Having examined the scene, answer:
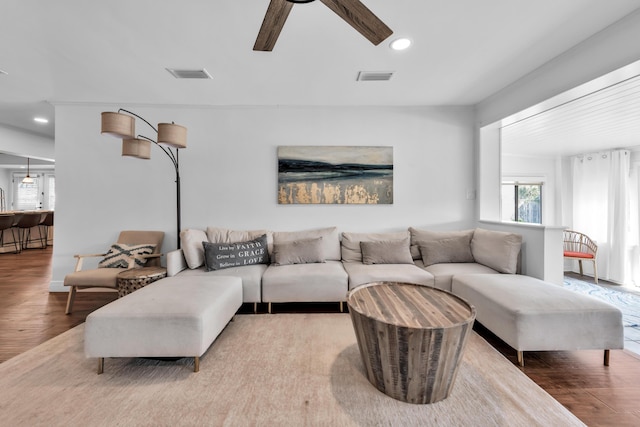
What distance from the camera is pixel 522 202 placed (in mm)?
6039

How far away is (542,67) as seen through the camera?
8.99ft

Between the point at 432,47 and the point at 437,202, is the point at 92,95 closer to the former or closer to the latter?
the point at 432,47

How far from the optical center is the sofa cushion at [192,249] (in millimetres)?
3111

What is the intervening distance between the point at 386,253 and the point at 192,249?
7.47 ft

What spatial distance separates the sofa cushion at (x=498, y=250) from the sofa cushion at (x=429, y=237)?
0.53 feet

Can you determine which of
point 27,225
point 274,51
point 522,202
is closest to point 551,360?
point 274,51

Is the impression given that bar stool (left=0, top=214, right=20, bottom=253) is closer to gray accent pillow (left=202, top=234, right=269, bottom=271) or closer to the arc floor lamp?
the arc floor lamp

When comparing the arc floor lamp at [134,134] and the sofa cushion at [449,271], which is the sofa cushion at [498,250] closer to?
the sofa cushion at [449,271]

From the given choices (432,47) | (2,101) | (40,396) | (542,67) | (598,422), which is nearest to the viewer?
(598,422)

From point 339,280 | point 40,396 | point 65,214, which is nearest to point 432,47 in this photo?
point 339,280

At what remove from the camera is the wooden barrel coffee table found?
4.79 feet

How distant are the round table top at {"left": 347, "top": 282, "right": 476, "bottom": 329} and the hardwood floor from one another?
76cm

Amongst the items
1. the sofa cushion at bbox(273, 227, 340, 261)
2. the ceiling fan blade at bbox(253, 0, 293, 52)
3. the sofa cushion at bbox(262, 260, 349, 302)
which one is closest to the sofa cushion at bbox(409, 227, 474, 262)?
the sofa cushion at bbox(273, 227, 340, 261)

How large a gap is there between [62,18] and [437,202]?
4.22m
